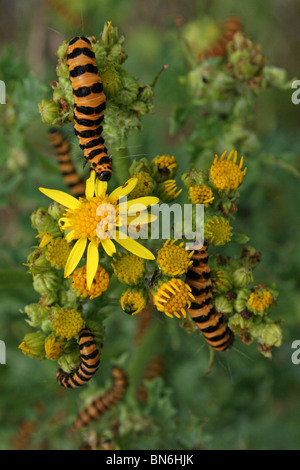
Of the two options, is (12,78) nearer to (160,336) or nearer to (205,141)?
(205,141)

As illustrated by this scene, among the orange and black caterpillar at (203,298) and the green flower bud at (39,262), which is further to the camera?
the green flower bud at (39,262)

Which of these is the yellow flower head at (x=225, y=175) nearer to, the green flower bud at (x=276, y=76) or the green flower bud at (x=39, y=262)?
the green flower bud at (x=39, y=262)

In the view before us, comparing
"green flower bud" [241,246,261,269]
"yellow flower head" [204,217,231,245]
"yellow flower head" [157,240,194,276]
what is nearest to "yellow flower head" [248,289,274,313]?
"green flower bud" [241,246,261,269]

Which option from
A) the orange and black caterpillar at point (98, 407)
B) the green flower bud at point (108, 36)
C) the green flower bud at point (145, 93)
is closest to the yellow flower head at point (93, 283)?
the green flower bud at point (145, 93)

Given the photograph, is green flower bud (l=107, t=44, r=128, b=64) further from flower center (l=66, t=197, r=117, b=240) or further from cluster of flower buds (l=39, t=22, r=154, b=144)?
flower center (l=66, t=197, r=117, b=240)

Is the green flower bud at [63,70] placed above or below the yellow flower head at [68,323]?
above

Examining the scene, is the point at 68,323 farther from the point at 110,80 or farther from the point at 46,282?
the point at 110,80

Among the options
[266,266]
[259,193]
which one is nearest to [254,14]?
[259,193]
